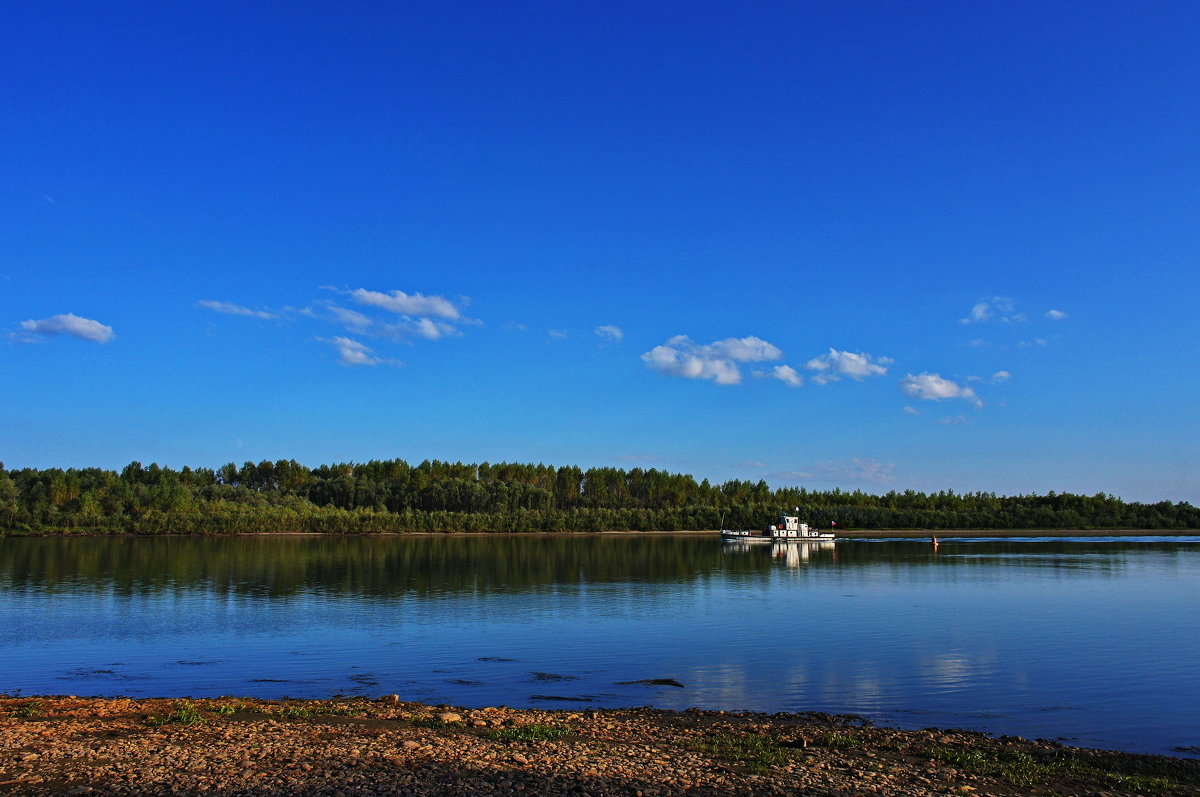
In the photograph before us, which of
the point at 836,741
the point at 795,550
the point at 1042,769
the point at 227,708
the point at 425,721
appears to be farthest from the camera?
the point at 795,550

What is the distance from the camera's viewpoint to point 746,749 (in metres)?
17.3

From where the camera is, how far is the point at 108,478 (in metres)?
172

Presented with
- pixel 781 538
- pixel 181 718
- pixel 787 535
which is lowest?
pixel 781 538

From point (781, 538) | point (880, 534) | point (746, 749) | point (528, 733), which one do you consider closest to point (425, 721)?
point (528, 733)

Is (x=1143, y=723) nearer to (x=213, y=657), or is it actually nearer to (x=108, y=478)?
(x=213, y=657)

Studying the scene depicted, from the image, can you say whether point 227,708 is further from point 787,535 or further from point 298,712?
point 787,535

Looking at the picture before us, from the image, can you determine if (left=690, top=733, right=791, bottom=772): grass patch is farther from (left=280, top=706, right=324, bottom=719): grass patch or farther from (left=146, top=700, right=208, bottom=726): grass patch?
(left=146, top=700, right=208, bottom=726): grass patch

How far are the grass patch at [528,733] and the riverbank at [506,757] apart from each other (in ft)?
0.15

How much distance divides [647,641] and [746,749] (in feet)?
63.8

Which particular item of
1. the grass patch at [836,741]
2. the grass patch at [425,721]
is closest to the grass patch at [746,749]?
the grass patch at [836,741]

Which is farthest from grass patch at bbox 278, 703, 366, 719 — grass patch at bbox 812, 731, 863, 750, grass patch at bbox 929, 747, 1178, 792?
grass patch at bbox 929, 747, 1178, 792

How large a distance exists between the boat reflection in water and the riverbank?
7519cm

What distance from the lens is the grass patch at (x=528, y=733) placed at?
17438mm

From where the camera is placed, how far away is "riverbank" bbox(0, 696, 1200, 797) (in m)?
14.2
